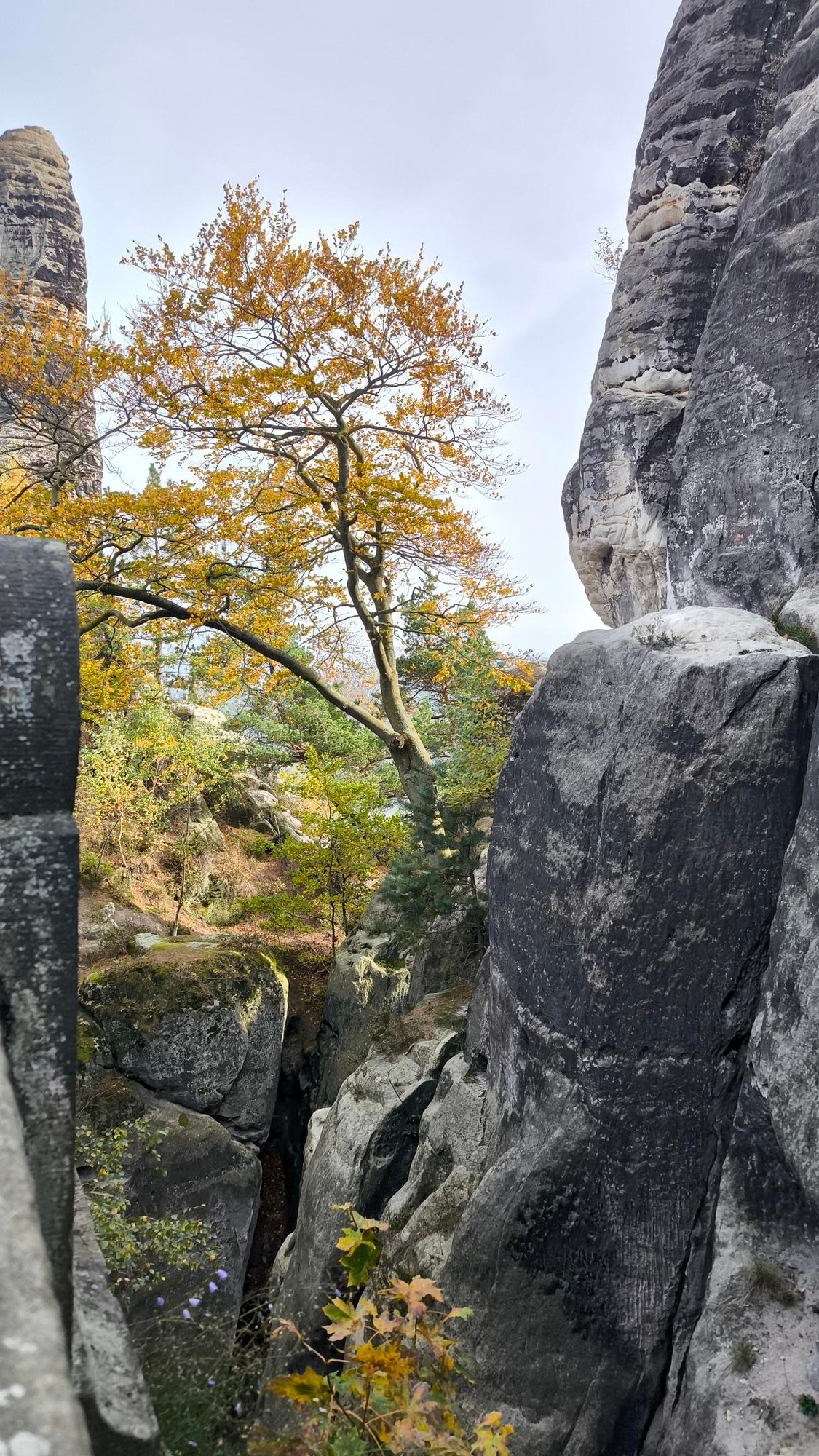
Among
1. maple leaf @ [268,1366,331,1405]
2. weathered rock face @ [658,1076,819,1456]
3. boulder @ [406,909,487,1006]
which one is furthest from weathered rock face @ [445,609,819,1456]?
boulder @ [406,909,487,1006]

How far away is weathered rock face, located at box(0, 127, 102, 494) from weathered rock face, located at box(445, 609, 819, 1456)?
65.1 feet

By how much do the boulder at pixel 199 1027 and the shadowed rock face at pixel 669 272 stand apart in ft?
23.5

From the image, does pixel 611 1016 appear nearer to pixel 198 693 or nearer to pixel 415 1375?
pixel 415 1375

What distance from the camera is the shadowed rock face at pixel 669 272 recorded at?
9.86 metres

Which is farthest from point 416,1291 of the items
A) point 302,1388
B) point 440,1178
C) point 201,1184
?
point 201,1184

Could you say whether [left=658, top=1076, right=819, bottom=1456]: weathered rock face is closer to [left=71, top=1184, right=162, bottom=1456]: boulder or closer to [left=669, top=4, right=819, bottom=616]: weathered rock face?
[left=71, top=1184, right=162, bottom=1456]: boulder

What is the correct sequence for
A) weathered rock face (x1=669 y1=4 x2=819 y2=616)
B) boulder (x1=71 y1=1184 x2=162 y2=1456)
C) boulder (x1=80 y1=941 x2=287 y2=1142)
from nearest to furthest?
1. boulder (x1=71 y1=1184 x2=162 y2=1456)
2. weathered rock face (x1=669 y1=4 x2=819 y2=616)
3. boulder (x1=80 y1=941 x2=287 y2=1142)

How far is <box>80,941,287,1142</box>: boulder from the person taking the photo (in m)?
10.4

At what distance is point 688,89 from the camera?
10.3 meters

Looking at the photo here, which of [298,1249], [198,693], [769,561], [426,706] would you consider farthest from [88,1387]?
[198,693]

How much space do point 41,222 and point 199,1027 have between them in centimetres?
2274

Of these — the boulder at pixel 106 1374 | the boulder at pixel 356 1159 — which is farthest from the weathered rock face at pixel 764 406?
the boulder at pixel 106 1374

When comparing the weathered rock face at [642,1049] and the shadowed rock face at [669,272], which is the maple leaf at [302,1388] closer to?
the weathered rock face at [642,1049]

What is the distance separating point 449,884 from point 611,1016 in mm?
4866
